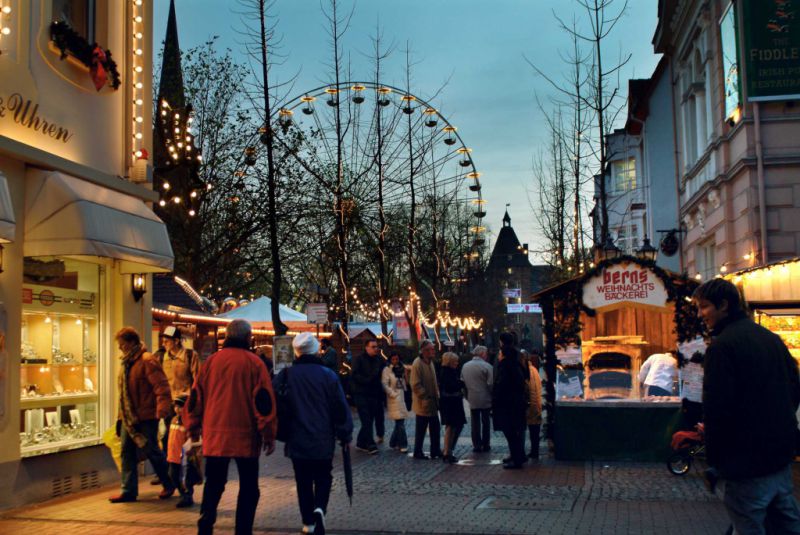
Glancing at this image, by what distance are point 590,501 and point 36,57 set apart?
795 centimetres

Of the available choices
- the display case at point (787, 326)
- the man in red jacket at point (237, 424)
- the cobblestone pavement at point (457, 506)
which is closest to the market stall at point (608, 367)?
the cobblestone pavement at point (457, 506)

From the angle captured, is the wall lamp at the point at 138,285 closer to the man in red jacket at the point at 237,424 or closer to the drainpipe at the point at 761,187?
the man in red jacket at the point at 237,424

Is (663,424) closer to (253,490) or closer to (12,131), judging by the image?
(253,490)

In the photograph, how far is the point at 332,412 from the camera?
7.84m

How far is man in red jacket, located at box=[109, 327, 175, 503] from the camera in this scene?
33.7 ft

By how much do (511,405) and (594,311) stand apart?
2.22 m

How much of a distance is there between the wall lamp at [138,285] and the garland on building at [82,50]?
2.53 m

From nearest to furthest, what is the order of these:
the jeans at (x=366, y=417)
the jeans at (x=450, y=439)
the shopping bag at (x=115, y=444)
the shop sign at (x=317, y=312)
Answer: the shopping bag at (x=115, y=444), the jeans at (x=450, y=439), the jeans at (x=366, y=417), the shop sign at (x=317, y=312)

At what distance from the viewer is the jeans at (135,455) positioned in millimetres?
10375

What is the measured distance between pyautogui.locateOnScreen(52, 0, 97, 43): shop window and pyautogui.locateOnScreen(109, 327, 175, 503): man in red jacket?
431 cm

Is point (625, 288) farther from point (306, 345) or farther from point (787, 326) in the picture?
point (306, 345)

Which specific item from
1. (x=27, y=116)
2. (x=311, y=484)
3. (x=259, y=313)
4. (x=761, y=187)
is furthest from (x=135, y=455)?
(x=259, y=313)

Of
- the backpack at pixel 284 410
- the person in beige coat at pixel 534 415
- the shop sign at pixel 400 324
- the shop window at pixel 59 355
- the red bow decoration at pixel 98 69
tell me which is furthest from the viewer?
the shop sign at pixel 400 324

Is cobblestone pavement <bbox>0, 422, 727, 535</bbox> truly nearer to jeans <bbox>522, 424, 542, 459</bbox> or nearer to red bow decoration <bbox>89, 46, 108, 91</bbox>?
jeans <bbox>522, 424, 542, 459</bbox>
